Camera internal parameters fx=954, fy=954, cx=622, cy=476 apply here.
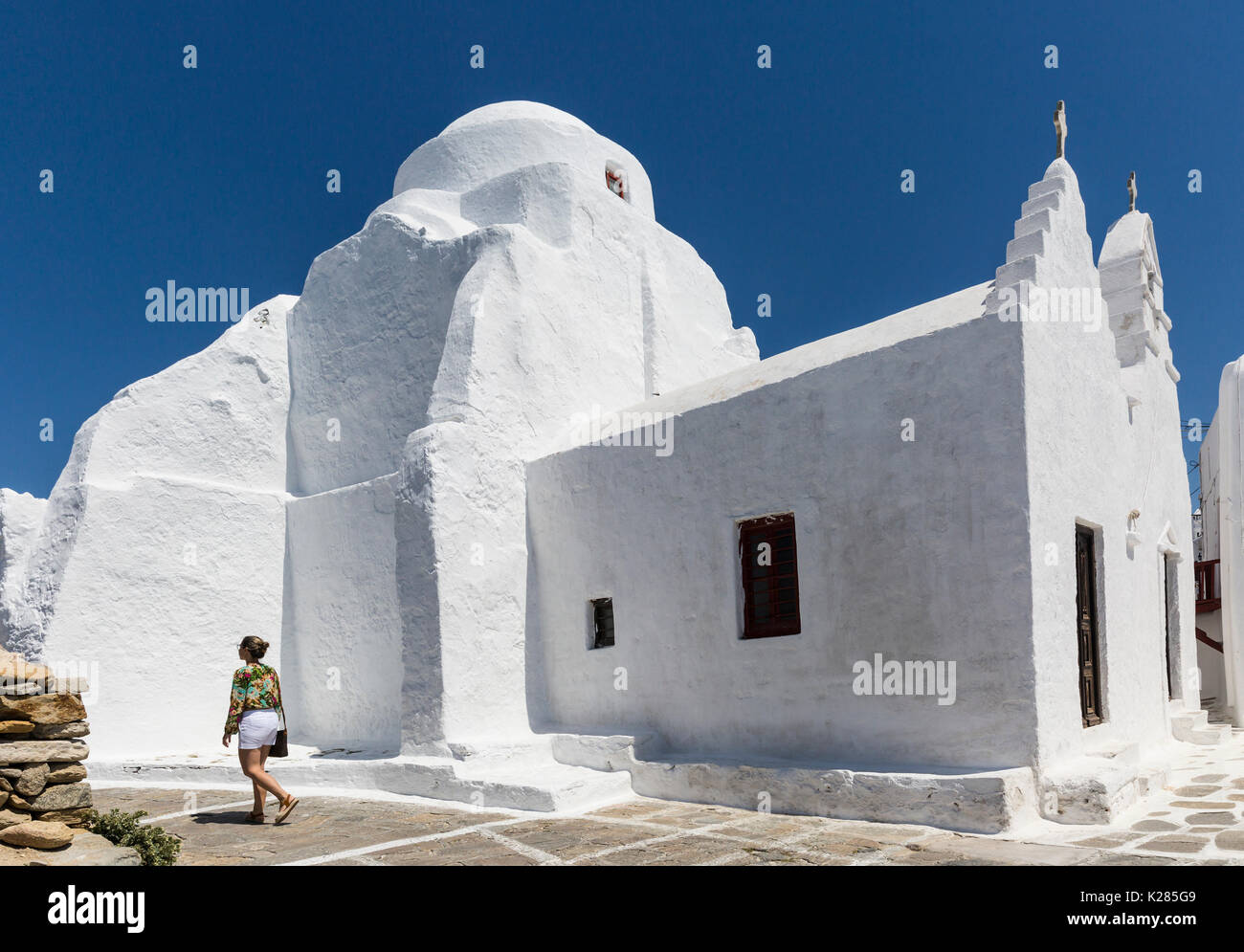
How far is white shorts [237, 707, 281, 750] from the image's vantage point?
20.9ft

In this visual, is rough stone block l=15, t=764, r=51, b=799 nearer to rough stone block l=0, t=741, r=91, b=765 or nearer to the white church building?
rough stone block l=0, t=741, r=91, b=765

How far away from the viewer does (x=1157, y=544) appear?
9.35 metres

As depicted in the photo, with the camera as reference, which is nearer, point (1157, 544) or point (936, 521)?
point (936, 521)

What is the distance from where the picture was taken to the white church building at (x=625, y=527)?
6219 millimetres

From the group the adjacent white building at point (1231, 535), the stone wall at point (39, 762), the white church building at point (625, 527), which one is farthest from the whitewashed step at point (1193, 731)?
the stone wall at point (39, 762)

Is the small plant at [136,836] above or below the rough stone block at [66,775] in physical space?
below

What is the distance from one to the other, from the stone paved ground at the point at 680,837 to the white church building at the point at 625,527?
0.88 feet

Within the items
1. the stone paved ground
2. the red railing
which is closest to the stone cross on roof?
the stone paved ground

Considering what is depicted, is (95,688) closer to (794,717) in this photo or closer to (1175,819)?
(794,717)

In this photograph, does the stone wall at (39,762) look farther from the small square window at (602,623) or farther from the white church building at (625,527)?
the small square window at (602,623)

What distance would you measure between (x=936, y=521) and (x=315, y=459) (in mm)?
7436

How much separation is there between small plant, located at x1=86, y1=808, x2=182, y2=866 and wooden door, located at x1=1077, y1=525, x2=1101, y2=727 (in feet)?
20.1
